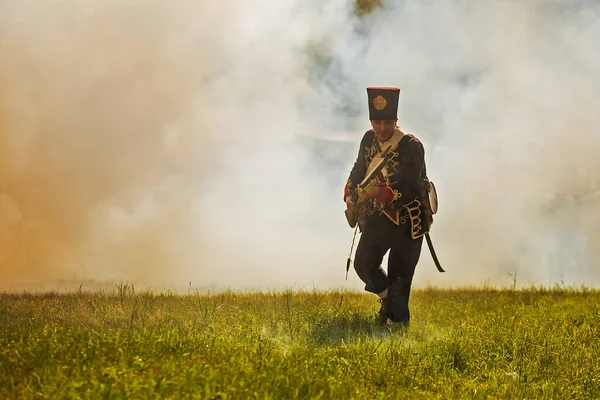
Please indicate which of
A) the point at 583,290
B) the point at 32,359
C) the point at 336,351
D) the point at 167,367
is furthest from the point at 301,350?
the point at 583,290

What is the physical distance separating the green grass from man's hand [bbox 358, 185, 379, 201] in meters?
1.70

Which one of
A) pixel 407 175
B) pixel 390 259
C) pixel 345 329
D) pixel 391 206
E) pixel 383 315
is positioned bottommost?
pixel 345 329

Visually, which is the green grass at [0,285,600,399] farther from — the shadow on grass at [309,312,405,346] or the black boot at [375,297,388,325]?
the black boot at [375,297,388,325]

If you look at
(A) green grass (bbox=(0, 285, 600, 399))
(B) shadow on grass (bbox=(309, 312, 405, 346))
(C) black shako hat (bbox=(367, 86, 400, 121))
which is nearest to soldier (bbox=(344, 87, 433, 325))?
(C) black shako hat (bbox=(367, 86, 400, 121))

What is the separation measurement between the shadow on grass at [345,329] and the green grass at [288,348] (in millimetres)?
30

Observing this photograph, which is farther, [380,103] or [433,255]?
[433,255]

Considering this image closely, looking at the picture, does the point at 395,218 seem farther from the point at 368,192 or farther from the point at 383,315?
the point at 383,315

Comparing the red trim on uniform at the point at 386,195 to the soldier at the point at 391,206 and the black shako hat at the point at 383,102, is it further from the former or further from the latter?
the black shako hat at the point at 383,102

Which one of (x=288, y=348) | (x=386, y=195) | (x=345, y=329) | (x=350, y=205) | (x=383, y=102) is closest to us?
(x=288, y=348)

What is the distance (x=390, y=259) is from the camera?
9.34 metres

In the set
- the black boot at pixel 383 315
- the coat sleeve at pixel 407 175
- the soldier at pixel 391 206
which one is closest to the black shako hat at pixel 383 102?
the soldier at pixel 391 206

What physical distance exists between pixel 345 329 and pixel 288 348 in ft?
6.35

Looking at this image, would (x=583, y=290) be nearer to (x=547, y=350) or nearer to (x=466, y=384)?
(x=547, y=350)

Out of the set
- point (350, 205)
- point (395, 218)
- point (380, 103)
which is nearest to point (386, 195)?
point (395, 218)
